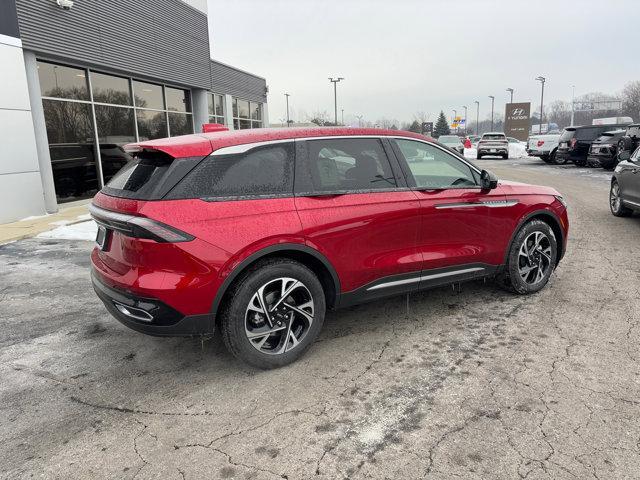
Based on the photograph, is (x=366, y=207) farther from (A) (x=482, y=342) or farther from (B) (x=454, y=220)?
(A) (x=482, y=342)

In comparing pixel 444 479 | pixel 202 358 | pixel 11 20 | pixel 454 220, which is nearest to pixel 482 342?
pixel 454 220

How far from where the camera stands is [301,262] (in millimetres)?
3523

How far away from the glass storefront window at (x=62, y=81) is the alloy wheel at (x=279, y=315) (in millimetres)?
10192

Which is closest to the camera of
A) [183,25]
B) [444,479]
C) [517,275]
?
[444,479]

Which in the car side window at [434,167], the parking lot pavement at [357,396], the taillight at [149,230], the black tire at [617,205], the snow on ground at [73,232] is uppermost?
the car side window at [434,167]

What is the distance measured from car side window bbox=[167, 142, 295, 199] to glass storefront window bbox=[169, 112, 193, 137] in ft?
47.1

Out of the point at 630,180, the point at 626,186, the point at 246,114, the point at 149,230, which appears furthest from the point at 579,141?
the point at 149,230

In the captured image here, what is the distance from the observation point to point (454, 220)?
4.19 meters

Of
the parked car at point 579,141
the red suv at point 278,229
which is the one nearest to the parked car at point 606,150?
the parked car at point 579,141

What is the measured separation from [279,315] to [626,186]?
26.0ft

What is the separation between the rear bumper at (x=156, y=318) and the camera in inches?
119

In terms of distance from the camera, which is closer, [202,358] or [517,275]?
[202,358]

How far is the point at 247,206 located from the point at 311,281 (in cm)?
73

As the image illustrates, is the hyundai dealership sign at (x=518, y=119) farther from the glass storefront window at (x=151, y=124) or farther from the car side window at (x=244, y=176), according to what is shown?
the car side window at (x=244, y=176)
